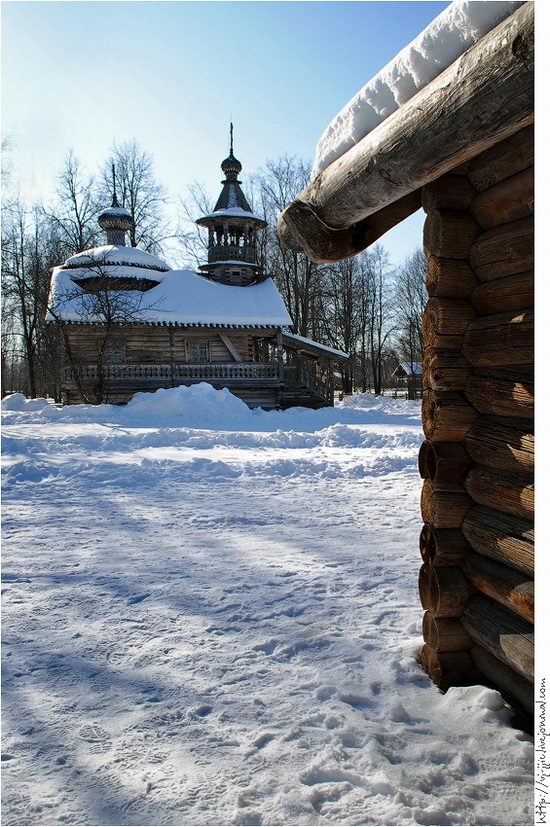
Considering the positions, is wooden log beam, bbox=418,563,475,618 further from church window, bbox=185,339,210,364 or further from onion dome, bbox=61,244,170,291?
church window, bbox=185,339,210,364

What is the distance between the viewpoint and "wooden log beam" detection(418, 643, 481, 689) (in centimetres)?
279

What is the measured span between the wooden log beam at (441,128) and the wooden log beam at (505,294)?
606 millimetres

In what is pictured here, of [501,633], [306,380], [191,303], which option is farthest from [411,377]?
[501,633]

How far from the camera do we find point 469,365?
2.85 m

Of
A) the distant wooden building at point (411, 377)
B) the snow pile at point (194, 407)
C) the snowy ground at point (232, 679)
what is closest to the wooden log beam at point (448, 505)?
A: the snowy ground at point (232, 679)

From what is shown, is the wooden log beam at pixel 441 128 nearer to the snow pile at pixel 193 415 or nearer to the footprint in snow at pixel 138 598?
the footprint in snow at pixel 138 598

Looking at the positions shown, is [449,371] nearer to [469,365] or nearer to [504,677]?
[469,365]

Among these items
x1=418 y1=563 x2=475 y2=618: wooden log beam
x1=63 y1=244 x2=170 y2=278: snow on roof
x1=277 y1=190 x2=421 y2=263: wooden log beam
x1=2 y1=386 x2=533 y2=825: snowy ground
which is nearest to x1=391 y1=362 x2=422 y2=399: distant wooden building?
x1=63 y1=244 x2=170 y2=278: snow on roof

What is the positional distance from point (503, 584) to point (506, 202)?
5.97 ft

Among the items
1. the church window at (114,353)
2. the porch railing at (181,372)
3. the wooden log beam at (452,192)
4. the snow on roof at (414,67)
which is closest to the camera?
the snow on roof at (414,67)

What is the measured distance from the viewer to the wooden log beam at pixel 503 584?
2.33m

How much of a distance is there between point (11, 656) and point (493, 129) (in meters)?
3.49

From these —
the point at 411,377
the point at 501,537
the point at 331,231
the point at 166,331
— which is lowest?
the point at 501,537

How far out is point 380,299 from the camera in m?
49.9
